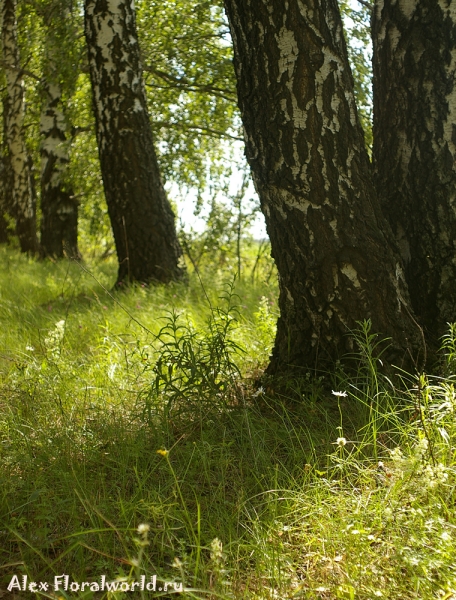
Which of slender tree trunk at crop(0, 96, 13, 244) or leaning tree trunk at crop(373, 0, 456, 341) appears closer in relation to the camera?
leaning tree trunk at crop(373, 0, 456, 341)

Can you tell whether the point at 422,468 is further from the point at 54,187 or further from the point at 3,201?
the point at 3,201

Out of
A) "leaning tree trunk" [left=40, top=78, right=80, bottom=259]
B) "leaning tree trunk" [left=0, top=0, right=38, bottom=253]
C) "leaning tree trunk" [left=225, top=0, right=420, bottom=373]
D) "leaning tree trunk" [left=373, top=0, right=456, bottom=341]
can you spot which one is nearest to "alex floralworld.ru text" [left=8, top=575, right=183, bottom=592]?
"leaning tree trunk" [left=225, top=0, right=420, bottom=373]

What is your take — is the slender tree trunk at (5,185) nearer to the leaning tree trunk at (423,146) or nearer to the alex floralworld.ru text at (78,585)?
the leaning tree trunk at (423,146)

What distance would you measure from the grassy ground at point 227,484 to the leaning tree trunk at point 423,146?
582 millimetres

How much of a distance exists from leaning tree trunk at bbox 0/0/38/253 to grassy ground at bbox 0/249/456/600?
829 centimetres

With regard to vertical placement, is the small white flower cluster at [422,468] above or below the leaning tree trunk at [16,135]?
below

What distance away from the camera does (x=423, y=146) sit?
3398 mm

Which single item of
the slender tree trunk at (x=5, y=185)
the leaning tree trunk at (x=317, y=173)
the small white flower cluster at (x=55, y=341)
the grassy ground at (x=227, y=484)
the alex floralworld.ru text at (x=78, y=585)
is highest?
the slender tree trunk at (x=5, y=185)

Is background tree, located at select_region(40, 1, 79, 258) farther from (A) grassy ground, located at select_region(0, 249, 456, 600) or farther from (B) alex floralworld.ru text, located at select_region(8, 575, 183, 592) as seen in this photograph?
(B) alex floralworld.ru text, located at select_region(8, 575, 183, 592)

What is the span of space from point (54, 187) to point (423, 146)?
27.8ft

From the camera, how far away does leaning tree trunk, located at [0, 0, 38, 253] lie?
33.1ft

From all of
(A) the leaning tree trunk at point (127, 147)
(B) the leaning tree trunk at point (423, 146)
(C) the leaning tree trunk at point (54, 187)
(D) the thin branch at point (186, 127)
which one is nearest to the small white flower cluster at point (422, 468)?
(B) the leaning tree trunk at point (423, 146)

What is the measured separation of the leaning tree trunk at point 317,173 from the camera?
3.04 metres

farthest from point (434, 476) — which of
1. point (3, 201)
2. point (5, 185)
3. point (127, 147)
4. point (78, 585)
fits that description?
point (3, 201)
